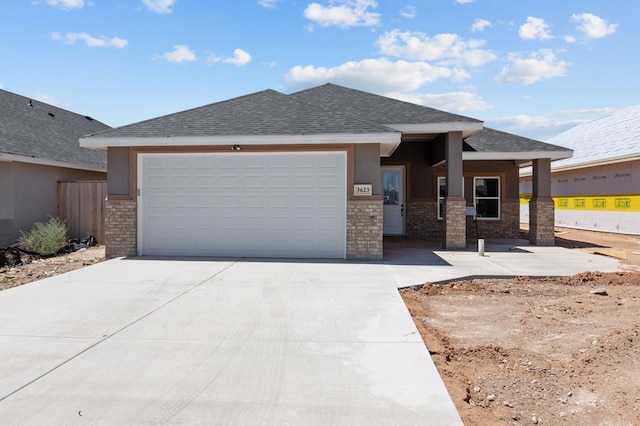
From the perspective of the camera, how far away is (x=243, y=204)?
12.2 m

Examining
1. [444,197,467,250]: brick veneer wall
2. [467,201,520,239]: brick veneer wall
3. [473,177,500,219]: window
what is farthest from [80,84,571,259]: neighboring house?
[467,201,520,239]: brick veneer wall

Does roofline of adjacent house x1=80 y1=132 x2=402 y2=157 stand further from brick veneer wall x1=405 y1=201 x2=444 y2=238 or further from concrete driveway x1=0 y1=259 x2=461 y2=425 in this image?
brick veneer wall x1=405 y1=201 x2=444 y2=238

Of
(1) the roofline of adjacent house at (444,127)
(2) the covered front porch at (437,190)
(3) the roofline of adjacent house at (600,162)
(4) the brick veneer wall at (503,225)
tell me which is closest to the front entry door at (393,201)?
(2) the covered front porch at (437,190)

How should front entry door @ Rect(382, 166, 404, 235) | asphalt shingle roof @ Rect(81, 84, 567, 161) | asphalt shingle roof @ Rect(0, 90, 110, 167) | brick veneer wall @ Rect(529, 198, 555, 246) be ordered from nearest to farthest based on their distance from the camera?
asphalt shingle roof @ Rect(81, 84, 567, 161), asphalt shingle roof @ Rect(0, 90, 110, 167), brick veneer wall @ Rect(529, 198, 555, 246), front entry door @ Rect(382, 166, 404, 235)

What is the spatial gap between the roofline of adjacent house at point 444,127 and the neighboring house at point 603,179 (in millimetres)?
9881

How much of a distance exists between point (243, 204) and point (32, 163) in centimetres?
820

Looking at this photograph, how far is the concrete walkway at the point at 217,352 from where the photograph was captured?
150 inches

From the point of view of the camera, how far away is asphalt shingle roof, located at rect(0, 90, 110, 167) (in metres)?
15.5

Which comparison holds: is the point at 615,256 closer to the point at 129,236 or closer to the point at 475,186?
the point at 475,186

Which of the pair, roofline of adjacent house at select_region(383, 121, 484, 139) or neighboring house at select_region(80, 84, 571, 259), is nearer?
neighboring house at select_region(80, 84, 571, 259)

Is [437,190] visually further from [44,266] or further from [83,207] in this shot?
[44,266]

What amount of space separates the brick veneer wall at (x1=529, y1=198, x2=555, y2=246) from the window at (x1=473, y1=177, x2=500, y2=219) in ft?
9.70

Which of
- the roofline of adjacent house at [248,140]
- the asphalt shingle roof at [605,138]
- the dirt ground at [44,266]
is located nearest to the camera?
the dirt ground at [44,266]

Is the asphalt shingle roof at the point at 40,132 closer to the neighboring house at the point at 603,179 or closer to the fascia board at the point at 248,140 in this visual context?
the fascia board at the point at 248,140
